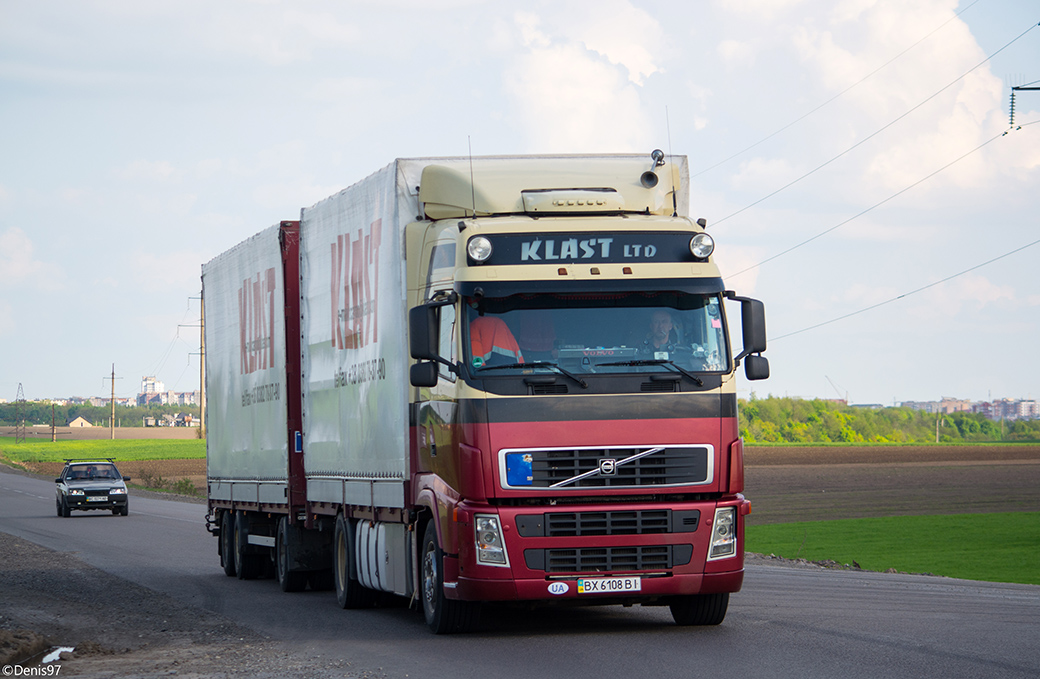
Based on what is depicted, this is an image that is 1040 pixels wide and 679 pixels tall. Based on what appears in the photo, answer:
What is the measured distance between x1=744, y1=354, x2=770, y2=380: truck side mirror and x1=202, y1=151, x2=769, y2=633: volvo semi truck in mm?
19

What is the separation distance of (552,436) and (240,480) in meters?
9.18

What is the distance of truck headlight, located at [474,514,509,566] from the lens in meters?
11.2

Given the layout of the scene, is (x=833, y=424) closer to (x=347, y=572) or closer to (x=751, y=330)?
(x=347, y=572)

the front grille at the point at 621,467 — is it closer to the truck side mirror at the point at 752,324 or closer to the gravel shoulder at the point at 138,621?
the truck side mirror at the point at 752,324

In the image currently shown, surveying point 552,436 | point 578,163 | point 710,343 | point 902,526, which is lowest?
point 902,526

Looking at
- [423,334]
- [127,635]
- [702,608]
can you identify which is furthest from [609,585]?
Result: [127,635]

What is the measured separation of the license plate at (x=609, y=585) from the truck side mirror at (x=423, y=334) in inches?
89.3

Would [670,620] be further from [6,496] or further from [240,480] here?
[6,496]

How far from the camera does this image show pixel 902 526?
34250mm

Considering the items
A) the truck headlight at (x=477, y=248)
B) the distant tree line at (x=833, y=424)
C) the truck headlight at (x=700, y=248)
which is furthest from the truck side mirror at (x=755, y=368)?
the distant tree line at (x=833, y=424)

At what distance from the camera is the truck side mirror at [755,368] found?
37.8 feet

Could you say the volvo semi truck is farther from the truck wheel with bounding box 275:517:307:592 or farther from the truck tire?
the truck wheel with bounding box 275:517:307:592

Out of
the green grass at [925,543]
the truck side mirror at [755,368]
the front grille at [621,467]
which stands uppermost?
the truck side mirror at [755,368]

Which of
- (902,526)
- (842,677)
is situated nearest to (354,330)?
(842,677)
